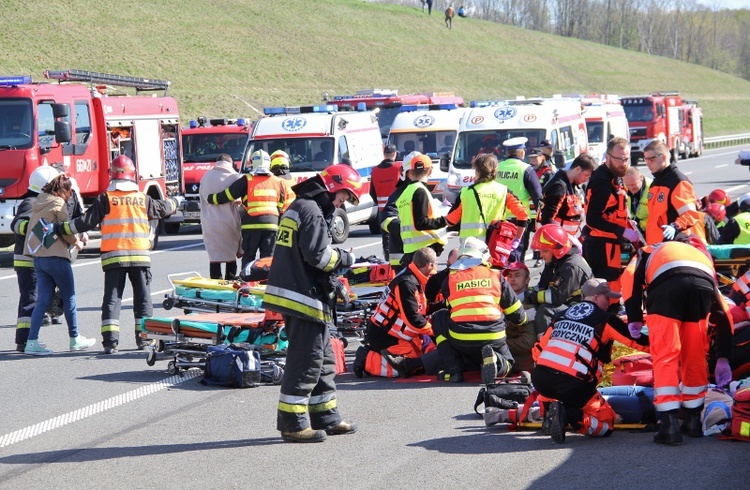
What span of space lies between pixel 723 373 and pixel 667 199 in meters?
2.66

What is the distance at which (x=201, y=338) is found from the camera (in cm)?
1002

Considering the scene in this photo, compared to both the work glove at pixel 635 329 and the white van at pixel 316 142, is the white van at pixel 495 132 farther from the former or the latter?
the work glove at pixel 635 329

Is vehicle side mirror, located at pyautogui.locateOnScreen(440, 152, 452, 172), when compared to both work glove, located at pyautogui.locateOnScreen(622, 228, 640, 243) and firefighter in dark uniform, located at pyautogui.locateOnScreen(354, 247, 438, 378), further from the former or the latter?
firefighter in dark uniform, located at pyautogui.locateOnScreen(354, 247, 438, 378)

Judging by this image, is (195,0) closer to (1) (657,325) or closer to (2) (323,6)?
(2) (323,6)

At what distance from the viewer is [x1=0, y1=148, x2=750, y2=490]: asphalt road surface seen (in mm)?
6480

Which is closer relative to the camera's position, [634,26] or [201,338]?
[201,338]

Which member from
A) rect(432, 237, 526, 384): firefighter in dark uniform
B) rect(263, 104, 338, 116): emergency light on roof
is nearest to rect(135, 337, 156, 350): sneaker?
rect(432, 237, 526, 384): firefighter in dark uniform

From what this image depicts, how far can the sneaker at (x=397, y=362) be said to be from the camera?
30.9 feet

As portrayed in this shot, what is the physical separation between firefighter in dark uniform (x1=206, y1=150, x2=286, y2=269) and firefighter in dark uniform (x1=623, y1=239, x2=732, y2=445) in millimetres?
6804

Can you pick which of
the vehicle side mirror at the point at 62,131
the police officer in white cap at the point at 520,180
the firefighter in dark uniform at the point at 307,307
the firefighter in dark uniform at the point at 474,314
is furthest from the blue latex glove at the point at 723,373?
the vehicle side mirror at the point at 62,131

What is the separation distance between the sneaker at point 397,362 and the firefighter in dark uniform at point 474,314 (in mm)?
355

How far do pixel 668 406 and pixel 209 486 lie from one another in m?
2.84

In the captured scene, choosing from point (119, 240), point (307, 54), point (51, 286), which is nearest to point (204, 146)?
point (51, 286)

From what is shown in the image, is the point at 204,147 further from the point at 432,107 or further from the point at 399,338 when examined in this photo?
the point at 399,338
